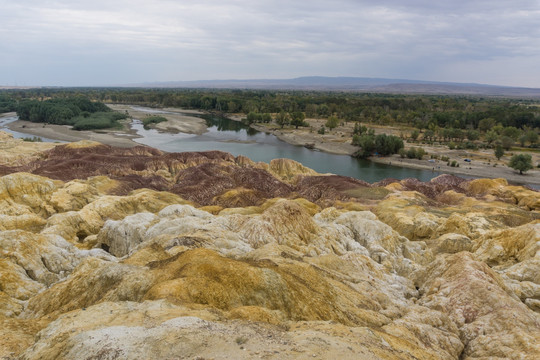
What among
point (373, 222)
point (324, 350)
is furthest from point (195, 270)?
point (373, 222)

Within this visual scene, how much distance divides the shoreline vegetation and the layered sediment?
64.2m

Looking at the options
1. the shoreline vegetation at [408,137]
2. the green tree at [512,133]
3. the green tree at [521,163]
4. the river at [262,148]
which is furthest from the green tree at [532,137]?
the river at [262,148]

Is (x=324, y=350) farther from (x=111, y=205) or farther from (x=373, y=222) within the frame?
(x=111, y=205)

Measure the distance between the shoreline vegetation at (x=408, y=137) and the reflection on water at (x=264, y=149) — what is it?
5152 mm

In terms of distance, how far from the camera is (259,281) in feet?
60.7

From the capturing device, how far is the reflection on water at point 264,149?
9931 cm

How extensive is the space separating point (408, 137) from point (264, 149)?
2518 inches

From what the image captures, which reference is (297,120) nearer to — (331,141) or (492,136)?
(331,141)

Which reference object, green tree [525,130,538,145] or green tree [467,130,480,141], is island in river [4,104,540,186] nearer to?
green tree [467,130,480,141]

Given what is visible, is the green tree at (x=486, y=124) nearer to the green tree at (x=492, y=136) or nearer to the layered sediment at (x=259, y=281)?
the green tree at (x=492, y=136)

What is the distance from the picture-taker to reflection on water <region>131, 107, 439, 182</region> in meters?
99.3

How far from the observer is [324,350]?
12023mm

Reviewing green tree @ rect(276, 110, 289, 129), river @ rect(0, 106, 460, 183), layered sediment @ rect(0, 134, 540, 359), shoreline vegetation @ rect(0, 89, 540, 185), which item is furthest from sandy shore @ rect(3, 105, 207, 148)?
layered sediment @ rect(0, 134, 540, 359)

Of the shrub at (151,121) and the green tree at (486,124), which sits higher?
the green tree at (486,124)
